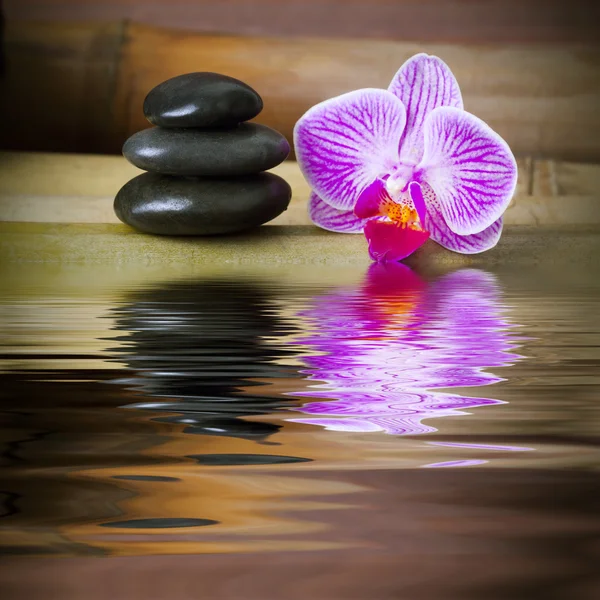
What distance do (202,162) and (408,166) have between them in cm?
18

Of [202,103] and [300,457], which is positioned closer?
[300,457]

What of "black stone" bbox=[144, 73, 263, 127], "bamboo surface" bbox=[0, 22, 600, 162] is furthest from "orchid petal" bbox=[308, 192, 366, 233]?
"bamboo surface" bbox=[0, 22, 600, 162]

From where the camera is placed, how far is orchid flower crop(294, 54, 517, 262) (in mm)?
742

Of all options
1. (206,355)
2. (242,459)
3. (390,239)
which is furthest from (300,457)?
(390,239)

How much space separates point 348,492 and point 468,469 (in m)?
0.03

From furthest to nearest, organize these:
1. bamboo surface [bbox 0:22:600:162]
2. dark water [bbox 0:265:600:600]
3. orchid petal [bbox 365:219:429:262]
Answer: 1. bamboo surface [bbox 0:22:600:162]
2. orchid petal [bbox 365:219:429:262]
3. dark water [bbox 0:265:600:600]

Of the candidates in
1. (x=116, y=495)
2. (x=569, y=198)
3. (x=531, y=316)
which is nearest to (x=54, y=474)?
(x=116, y=495)

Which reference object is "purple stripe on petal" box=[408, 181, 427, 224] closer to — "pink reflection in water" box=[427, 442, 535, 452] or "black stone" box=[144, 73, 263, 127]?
A: "black stone" box=[144, 73, 263, 127]

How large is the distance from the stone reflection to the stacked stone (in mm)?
304

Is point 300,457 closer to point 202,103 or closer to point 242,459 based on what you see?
point 242,459

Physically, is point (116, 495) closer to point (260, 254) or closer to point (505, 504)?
point (505, 504)

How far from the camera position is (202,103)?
31.4 inches

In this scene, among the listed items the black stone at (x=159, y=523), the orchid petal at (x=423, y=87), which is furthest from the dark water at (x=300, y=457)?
the orchid petal at (x=423, y=87)

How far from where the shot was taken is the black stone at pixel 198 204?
781 mm
